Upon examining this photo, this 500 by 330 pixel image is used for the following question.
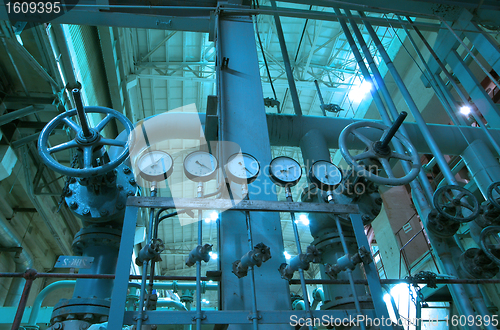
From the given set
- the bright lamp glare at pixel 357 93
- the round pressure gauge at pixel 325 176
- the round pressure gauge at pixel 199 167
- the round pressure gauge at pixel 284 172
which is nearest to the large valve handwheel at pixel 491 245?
the round pressure gauge at pixel 325 176

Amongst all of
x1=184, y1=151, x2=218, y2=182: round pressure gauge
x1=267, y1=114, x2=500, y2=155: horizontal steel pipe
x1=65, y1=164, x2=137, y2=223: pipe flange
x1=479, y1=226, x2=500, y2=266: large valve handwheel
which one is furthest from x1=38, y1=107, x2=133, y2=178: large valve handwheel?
x1=479, y1=226, x2=500, y2=266: large valve handwheel

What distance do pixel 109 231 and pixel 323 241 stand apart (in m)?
2.17

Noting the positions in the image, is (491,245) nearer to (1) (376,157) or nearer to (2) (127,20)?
(1) (376,157)

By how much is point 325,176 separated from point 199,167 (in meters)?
1.10

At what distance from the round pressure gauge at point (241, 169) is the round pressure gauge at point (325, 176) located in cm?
53

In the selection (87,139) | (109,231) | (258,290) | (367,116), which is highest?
(367,116)

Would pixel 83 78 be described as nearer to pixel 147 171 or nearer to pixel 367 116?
pixel 147 171

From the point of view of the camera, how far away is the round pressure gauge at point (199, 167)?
3043 millimetres

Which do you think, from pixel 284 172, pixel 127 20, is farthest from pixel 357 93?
pixel 284 172

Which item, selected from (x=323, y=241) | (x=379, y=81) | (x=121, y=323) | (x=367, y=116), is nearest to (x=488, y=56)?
(x=379, y=81)

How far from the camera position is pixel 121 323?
1890mm

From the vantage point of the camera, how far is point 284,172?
3053mm

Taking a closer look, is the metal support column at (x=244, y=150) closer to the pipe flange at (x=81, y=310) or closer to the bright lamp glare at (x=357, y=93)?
the pipe flange at (x=81, y=310)

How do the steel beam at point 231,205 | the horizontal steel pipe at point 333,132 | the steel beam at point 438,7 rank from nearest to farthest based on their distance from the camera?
the steel beam at point 231,205
the horizontal steel pipe at point 333,132
the steel beam at point 438,7
